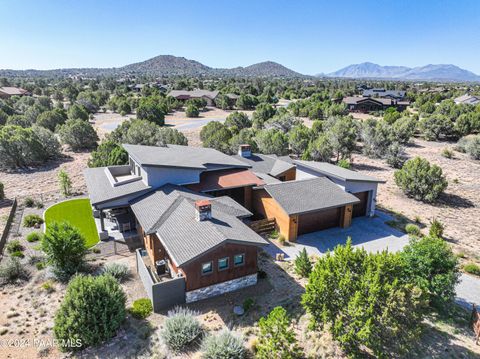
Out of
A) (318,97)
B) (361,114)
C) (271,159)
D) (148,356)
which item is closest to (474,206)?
(271,159)

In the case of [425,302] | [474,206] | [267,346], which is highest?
[425,302]

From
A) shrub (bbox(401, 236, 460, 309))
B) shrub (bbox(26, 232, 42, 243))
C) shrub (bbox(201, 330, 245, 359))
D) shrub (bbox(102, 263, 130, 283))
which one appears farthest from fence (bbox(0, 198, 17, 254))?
shrub (bbox(401, 236, 460, 309))

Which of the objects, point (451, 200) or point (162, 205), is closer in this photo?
point (162, 205)

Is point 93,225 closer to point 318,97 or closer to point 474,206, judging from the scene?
point 474,206

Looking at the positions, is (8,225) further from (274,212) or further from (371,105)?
(371,105)

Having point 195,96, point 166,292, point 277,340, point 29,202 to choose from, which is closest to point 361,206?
point 277,340

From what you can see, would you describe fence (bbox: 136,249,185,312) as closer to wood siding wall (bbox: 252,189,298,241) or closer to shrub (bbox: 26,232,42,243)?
wood siding wall (bbox: 252,189,298,241)
